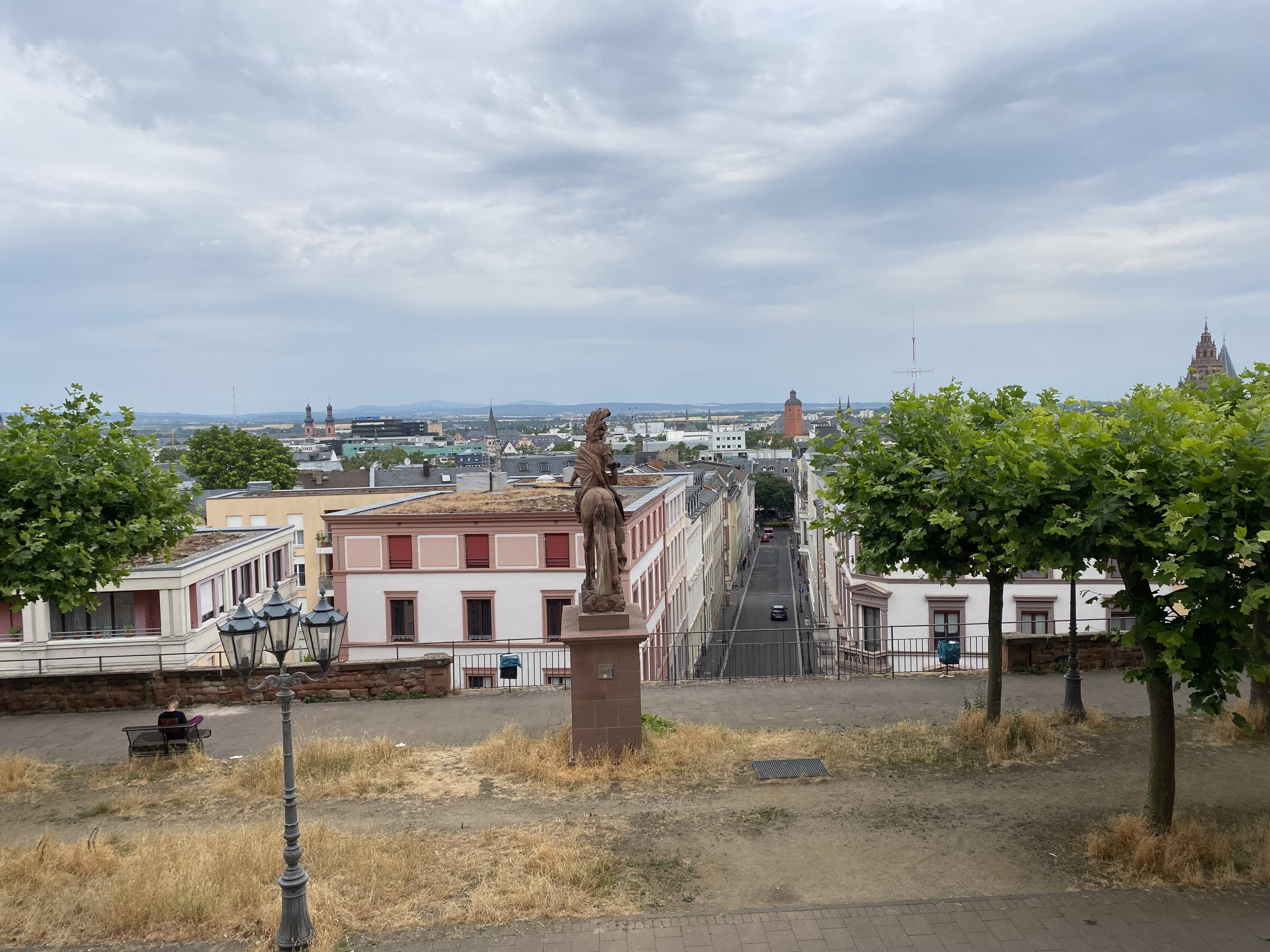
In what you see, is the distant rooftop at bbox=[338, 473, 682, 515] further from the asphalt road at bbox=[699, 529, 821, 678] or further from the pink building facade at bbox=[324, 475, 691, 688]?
the asphalt road at bbox=[699, 529, 821, 678]

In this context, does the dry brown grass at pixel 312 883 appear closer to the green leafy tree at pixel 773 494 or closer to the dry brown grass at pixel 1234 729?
the dry brown grass at pixel 1234 729

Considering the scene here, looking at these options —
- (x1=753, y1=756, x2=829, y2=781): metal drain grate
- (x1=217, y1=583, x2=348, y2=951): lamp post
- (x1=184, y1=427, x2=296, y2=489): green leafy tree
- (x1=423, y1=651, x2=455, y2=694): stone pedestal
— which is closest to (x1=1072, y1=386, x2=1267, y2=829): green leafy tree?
(x1=753, y1=756, x2=829, y2=781): metal drain grate

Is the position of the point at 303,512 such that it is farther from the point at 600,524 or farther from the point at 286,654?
the point at 286,654

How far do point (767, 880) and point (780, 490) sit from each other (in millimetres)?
123627

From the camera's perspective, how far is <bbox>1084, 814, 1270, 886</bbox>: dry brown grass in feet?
35.0

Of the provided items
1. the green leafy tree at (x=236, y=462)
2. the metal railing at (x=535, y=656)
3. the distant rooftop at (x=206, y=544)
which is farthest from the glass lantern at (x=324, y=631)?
the green leafy tree at (x=236, y=462)

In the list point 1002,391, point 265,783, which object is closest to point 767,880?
point 265,783

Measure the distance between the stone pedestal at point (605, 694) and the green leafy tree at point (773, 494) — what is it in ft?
383

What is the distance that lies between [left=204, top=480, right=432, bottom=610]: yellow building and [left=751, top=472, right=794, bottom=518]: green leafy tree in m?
78.8

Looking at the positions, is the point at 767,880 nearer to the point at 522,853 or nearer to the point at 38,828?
the point at 522,853

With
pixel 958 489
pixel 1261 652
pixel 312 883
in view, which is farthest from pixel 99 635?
pixel 1261 652

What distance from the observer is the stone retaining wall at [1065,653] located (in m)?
21.0

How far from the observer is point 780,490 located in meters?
133

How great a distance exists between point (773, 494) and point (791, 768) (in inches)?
4695
